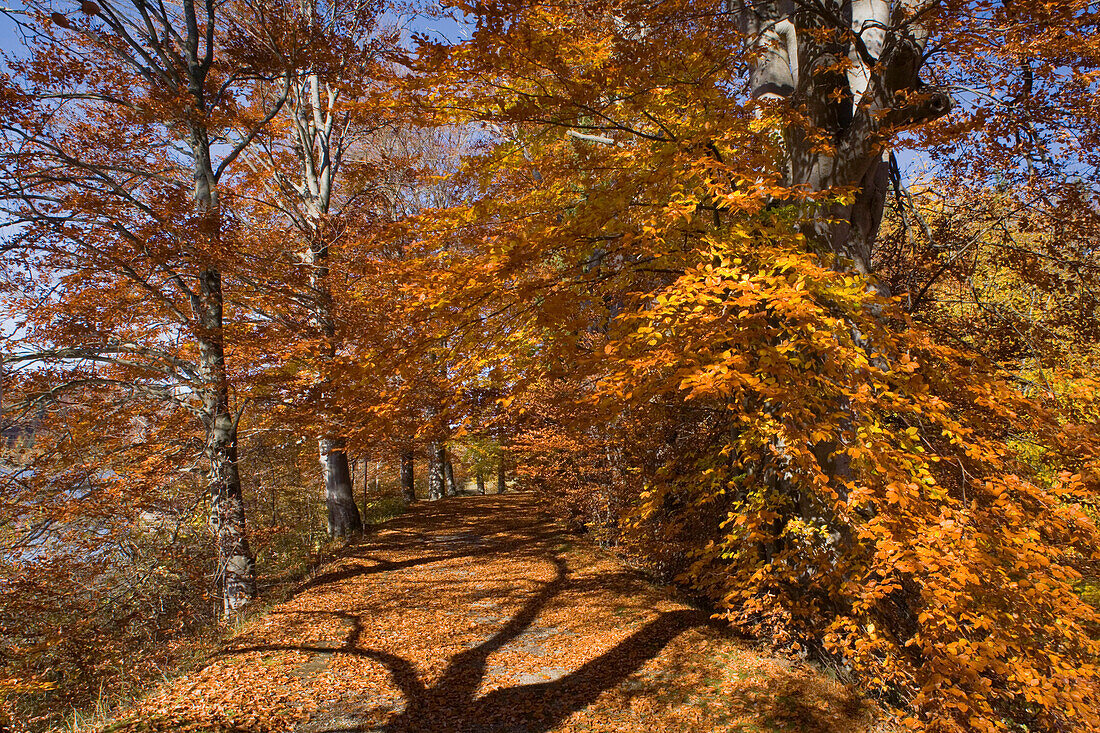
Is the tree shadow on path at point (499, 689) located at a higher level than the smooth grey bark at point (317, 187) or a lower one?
lower

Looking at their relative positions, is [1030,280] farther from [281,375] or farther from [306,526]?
[306,526]

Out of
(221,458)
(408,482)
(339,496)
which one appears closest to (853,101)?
(221,458)

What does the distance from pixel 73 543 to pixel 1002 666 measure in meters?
9.07

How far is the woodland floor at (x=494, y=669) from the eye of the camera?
4789 millimetres

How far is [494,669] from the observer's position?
5.91 meters

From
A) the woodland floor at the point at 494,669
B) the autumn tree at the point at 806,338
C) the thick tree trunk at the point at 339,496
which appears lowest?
the woodland floor at the point at 494,669

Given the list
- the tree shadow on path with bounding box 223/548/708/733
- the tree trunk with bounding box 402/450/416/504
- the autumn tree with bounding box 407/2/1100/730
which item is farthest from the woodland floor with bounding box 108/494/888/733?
the tree trunk with bounding box 402/450/416/504

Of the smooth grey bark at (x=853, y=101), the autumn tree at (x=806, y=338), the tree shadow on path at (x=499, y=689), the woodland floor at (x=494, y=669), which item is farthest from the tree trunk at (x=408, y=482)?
the smooth grey bark at (x=853, y=101)

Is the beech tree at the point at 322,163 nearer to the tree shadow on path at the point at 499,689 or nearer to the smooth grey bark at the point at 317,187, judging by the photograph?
the smooth grey bark at the point at 317,187

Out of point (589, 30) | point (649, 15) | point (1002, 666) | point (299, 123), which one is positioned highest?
point (299, 123)

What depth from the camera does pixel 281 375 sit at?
8.51 metres

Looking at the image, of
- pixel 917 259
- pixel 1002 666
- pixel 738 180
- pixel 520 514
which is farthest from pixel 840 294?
pixel 520 514

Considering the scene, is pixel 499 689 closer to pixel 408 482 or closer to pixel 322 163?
pixel 322 163

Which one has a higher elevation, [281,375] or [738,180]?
[738,180]
